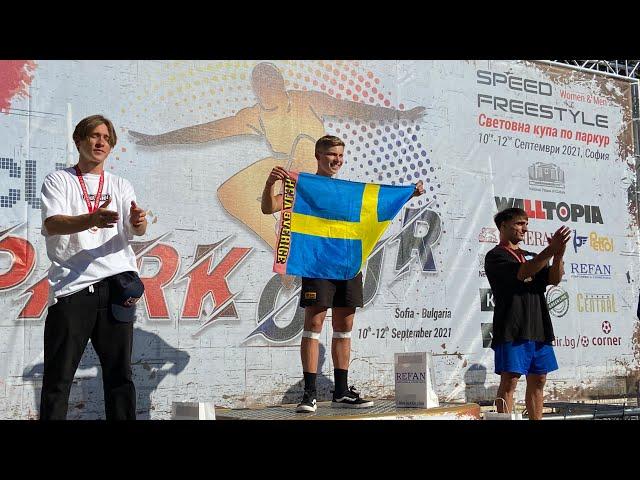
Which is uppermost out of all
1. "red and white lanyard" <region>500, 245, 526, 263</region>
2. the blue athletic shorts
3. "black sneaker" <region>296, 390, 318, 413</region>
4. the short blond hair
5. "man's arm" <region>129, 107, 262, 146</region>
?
"man's arm" <region>129, 107, 262, 146</region>

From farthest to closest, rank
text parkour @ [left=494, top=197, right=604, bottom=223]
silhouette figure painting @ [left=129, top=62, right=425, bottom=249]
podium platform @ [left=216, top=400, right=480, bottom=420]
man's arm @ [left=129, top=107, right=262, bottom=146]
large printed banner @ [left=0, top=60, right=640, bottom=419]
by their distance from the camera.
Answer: text parkour @ [left=494, top=197, right=604, bottom=223]
silhouette figure painting @ [left=129, top=62, right=425, bottom=249]
man's arm @ [left=129, top=107, right=262, bottom=146]
large printed banner @ [left=0, top=60, right=640, bottom=419]
podium platform @ [left=216, top=400, right=480, bottom=420]

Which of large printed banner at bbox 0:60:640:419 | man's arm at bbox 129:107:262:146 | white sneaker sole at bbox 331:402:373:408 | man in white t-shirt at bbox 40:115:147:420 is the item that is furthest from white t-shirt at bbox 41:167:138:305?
man's arm at bbox 129:107:262:146

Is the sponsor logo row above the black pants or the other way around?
above

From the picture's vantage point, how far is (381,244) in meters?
6.63

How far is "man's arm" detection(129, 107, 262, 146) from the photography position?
5.69 meters

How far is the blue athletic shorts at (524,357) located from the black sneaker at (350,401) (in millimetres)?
921

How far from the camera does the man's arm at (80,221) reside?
11.1 ft

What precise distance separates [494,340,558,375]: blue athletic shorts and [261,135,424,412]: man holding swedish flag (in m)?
0.93


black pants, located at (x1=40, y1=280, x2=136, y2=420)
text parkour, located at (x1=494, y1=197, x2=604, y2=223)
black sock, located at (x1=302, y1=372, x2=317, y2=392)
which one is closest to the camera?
black pants, located at (x1=40, y1=280, x2=136, y2=420)

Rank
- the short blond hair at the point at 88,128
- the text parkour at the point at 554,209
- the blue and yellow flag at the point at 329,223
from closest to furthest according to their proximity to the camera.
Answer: the short blond hair at the point at 88,128, the blue and yellow flag at the point at 329,223, the text parkour at the point at 554,209

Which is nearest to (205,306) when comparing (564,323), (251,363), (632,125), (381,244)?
(251,363)

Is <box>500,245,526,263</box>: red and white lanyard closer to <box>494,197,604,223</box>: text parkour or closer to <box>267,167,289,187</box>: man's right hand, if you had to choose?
<box>267,167,289,187</box>: man's right hand

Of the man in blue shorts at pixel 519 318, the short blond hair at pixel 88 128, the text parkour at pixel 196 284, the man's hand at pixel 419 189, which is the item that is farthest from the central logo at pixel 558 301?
the short blond hair at pixel 88 128

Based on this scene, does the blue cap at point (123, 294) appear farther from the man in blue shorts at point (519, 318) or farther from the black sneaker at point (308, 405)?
the man in blue shorts at point (519, 318)
